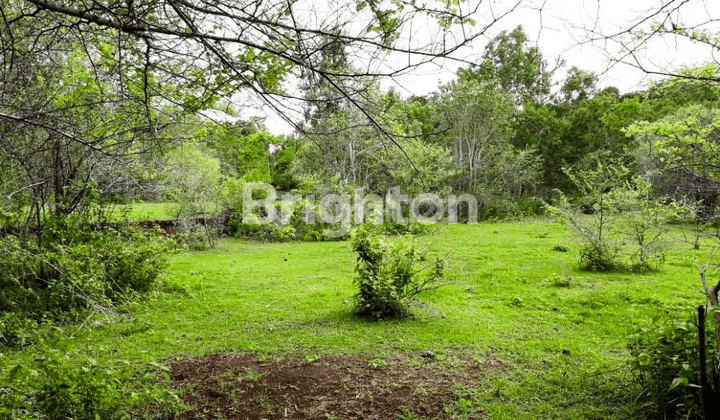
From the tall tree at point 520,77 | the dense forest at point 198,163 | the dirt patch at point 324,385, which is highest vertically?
the tall tree at point 520,77

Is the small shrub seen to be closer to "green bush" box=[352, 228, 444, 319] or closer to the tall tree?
"green bush" box=[352, 228, 444, 319]

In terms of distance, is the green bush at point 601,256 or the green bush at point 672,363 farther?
the green bush at point 601,256

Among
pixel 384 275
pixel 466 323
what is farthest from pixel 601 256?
pixel 384 275

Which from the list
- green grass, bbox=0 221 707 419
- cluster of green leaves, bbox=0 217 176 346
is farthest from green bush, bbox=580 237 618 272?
cluster of green leaves, bbox=0 217 176 346

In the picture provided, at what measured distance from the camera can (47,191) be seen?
679 centimetres

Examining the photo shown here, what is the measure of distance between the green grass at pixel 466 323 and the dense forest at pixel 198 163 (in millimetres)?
384

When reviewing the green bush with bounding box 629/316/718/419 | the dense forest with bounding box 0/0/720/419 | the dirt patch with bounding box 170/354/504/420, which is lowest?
the dirt patch with bounding box 170/354/504/420

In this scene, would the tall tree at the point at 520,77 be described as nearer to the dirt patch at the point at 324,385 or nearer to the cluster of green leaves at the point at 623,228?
the cluster of green leaves at the point at 623,228

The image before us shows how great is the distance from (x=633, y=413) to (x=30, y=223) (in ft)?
25.6

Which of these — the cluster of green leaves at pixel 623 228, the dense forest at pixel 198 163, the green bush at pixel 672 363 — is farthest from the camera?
the cluster of green leaves at pixel 623 228

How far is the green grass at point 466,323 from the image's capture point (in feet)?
13.4

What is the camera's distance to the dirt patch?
12.0ft

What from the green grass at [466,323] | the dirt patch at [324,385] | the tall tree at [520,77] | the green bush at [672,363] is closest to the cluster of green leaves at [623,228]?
the green grass at [466,323]

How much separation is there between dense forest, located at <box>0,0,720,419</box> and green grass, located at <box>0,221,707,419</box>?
1.26ft
